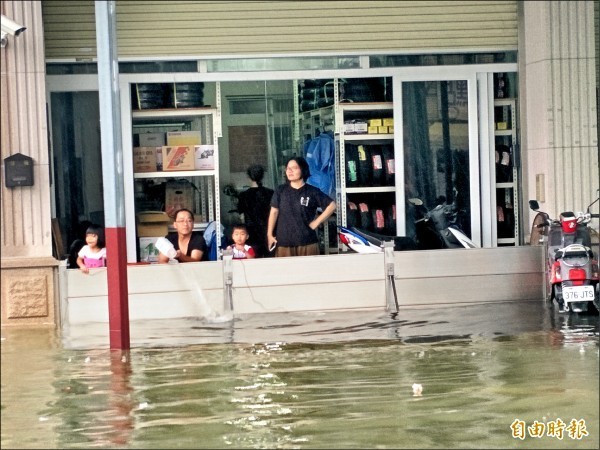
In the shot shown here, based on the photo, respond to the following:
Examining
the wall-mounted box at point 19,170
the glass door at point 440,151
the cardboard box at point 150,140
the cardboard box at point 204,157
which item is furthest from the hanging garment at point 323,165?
the wall-mounted box at point 19,170

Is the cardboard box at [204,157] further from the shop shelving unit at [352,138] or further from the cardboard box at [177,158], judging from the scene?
the shop shelving unit at [352,138]

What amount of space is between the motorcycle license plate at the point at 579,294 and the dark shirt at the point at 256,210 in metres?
4.14

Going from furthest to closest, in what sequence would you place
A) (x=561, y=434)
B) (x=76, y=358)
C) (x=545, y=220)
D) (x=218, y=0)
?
(x=218, y=0)
(x=545, y=220)
(x=76, y=358)
(x=561, y=434)

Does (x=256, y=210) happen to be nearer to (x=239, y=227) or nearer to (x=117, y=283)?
(x=239, y=227)

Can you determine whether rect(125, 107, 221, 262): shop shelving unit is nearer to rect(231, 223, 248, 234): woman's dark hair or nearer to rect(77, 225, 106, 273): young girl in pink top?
rect(231, 223, 248, 234): woman's dark hair

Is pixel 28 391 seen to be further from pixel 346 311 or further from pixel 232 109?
pixel 232 109

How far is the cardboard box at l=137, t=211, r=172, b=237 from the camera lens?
15.4 meters

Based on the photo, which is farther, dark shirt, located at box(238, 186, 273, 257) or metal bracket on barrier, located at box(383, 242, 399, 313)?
dark shirt, located at box(238, 186, 273, 257)

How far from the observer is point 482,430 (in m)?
7.70

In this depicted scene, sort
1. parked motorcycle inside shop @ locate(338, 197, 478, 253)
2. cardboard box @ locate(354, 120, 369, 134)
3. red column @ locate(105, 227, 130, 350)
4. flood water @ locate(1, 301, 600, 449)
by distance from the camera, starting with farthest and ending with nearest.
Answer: cardboard box @ locate(354, 120, 369, 134) → parked motorcycle inside shop @ locate(338, 197, 478, 253) → red column @ locate(105, 227, 130, 350) → flood water @ locate(1, 301, 600, 449)

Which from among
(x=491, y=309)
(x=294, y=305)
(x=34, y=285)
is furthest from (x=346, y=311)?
(x=34, y=285)

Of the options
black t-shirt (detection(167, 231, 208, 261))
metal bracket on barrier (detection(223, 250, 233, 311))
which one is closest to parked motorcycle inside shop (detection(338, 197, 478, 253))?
black t-shirt (detection(167, 231, 208, 261))

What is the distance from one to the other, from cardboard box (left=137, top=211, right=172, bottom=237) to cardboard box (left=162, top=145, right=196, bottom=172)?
1.94 ft

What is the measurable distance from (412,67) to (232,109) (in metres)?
2.41
